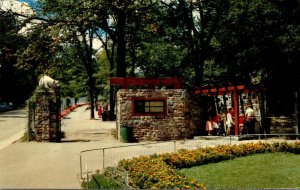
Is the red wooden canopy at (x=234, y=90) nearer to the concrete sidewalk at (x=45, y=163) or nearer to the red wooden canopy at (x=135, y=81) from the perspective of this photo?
the red wooden canopy at (x=135, y=81)

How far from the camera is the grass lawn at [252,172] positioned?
12.8 m

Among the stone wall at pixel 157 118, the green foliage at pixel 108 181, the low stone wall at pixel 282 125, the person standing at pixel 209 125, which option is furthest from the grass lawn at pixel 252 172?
the stone wall at pixel 157 118

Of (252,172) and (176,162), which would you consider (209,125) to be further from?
(252,172)

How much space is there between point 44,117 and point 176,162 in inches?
393

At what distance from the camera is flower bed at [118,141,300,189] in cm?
1125

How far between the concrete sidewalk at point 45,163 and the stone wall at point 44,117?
68cm

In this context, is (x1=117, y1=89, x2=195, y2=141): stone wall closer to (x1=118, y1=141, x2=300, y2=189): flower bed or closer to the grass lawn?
(x1=118, y1=141, x2=300, y2=189): flower bed

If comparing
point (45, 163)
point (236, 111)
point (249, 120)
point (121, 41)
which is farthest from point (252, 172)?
point (121, 41)

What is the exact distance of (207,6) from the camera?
109 feet

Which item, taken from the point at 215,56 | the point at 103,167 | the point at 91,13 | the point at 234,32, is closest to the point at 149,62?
the point at 215,56

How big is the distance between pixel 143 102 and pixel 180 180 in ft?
39.8

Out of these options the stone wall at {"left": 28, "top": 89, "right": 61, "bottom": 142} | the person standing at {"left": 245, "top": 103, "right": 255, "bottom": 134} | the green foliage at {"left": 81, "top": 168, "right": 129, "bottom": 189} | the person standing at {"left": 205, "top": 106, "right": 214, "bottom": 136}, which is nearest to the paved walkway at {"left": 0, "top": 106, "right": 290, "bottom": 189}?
the green foliage at {"left": 81, "top": 168, "right": 129, "bottom": 189}

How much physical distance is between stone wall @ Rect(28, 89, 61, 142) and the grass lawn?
10215 mm

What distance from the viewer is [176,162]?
15.4 meters
